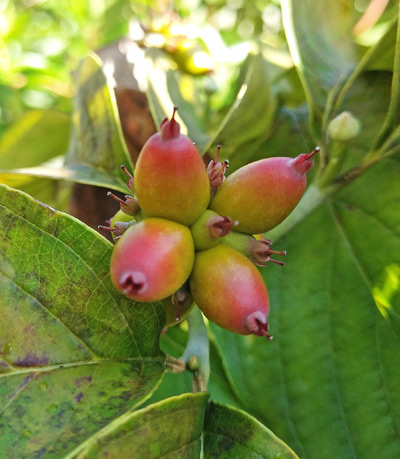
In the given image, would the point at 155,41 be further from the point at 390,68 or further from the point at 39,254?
the point at 39,254

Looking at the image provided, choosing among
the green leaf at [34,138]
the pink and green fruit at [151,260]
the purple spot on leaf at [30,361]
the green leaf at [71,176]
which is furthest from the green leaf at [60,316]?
the green leaf at [34,138]

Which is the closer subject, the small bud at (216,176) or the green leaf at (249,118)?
the small bud at (216,176)

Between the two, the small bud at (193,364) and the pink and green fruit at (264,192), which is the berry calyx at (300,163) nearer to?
the pink and green fruit at (264,192)

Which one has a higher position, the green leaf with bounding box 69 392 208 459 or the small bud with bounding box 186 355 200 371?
the green leaf with bounding box 69 392 208 459

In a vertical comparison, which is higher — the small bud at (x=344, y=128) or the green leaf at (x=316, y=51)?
the green leaf at (x=316, y=51)

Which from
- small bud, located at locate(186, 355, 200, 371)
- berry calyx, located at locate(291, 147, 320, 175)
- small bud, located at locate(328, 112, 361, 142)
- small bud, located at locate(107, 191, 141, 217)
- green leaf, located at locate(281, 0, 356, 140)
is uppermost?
green leaf, located at locate(281, 0, 356, 140)

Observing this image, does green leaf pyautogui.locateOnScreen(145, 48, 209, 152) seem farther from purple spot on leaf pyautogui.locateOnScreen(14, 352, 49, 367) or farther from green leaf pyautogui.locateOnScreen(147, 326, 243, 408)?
purple spot on leaf pyautogui.locateOnScreen(14, 352, 49, 367)

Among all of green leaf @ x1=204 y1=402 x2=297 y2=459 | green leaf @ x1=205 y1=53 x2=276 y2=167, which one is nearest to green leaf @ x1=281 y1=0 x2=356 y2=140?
green leaf @ x1=205 y1=53 x2=276 y2=167
